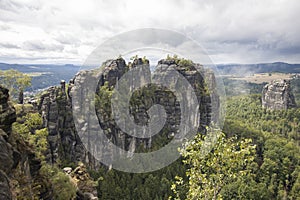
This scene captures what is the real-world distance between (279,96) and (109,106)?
11638 cm

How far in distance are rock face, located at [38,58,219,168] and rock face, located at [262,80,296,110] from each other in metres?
79.9

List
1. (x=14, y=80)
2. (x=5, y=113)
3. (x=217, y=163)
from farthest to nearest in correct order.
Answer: (x=14, y=80) < (x=5, y=113) < (x=217, y=163)

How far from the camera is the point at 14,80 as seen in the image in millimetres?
31016

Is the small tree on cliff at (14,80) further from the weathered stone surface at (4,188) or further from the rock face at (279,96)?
the rock face at (279,96)

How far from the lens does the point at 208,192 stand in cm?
1058

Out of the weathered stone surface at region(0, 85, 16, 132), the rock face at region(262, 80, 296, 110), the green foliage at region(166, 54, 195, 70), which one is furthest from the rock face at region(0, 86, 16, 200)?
the rock face at region(262, 80, 296, 110)

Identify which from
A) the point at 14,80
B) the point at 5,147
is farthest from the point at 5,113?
the point at 14,80


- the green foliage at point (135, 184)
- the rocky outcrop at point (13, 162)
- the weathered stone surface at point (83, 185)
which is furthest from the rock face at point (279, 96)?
the rocky outcrop at point (13, 162)

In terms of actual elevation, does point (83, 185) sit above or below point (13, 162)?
below

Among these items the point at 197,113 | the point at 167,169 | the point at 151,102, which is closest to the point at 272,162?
the point at 197,113

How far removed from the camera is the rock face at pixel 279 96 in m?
139

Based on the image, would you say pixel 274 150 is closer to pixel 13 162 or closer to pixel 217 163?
pixel 217 163

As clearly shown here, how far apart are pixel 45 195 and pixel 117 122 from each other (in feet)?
140

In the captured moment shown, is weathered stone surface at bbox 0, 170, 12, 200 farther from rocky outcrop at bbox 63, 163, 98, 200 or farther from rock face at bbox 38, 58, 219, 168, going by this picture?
rock face at bbox 38, 58, 219, 168
